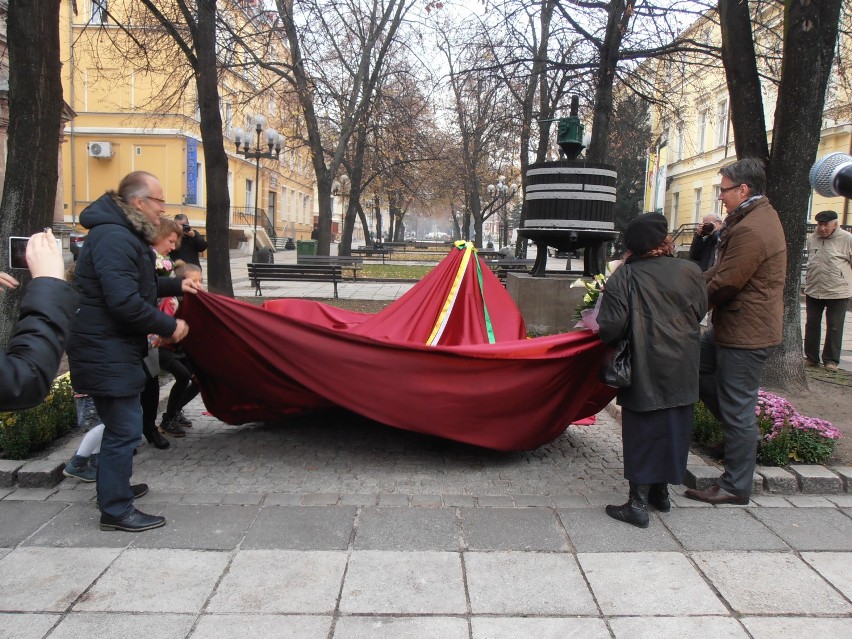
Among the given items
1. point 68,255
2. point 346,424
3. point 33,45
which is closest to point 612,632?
point 346,424

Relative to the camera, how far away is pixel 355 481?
4402 mm

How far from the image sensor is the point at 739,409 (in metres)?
3.99

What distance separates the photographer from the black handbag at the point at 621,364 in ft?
11.8

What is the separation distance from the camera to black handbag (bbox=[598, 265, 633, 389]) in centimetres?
361

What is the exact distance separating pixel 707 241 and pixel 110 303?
507 cm

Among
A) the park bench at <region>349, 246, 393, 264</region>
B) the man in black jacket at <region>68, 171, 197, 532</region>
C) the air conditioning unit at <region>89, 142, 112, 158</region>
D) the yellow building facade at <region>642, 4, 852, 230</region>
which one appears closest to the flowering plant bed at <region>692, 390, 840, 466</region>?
the man in black jacket at <region>68, 171, 197, 532</region>

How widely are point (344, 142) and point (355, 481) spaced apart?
1751cm

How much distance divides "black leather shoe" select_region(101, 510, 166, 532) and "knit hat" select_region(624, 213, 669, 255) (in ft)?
9.81

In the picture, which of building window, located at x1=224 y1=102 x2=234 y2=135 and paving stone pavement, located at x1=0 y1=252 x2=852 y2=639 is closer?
paving stone pavement, located at x1=0 y1=252 x2=852 y2=639

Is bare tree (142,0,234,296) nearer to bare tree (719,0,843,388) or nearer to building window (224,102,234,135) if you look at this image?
building window (224,102,234,135)

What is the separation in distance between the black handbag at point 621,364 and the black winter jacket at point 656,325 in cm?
2

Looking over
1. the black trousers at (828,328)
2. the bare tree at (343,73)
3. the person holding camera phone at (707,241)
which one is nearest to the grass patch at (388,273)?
the bare tree at (343,73)

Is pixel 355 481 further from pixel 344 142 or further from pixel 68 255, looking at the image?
pixel 68 255

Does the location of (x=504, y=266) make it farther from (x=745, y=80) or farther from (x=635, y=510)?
(x=635, y=510)
